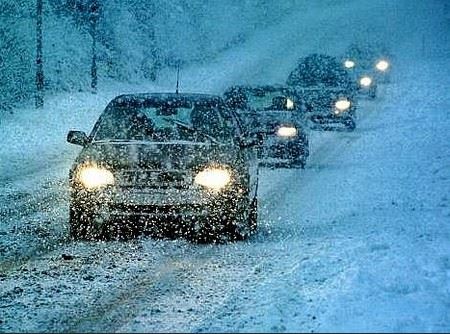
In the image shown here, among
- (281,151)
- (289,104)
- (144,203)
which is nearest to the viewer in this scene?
(144,203)

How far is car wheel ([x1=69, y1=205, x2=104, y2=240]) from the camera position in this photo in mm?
7930

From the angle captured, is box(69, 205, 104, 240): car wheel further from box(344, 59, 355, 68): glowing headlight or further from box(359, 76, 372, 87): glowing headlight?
box(344, 59, 355, 68): glowing headlight

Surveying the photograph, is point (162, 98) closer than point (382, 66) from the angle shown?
Yes

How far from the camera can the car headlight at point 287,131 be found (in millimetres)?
14852

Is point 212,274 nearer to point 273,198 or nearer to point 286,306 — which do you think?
point 286,306

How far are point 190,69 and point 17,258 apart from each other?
36.5 meters

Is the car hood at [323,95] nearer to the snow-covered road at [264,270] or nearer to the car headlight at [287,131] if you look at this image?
the car headlight at [287,131]

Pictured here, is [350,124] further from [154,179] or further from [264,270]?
[264,270]

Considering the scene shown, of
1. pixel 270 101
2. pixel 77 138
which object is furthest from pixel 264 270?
pixel 270 101

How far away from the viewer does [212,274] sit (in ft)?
22.4

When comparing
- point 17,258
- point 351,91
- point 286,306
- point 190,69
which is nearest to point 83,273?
point 17,258

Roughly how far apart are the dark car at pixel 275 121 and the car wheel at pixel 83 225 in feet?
21.4

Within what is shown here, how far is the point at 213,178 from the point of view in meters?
8.02

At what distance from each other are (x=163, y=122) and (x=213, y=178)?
1.46 metres
